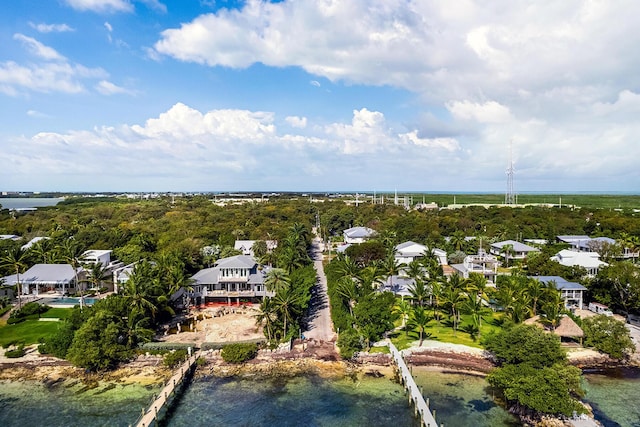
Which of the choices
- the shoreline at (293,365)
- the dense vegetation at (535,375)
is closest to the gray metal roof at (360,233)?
the shoreline at (293,365)

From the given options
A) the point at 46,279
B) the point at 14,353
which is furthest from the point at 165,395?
the point at 46,279

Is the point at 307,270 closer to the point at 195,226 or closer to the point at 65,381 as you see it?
the point at 65,381

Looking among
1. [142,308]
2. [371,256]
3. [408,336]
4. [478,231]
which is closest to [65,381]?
[142,308]

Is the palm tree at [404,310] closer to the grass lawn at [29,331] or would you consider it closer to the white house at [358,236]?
the grass lawn at [29,331]

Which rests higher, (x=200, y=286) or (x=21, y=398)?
(x=200, y=286)

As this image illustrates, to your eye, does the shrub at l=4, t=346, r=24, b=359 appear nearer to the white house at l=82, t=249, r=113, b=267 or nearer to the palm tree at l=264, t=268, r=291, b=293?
the palm tree at l=264, t=268, r=291, b=293

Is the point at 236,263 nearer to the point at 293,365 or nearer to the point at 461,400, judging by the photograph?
the point at 293,365
